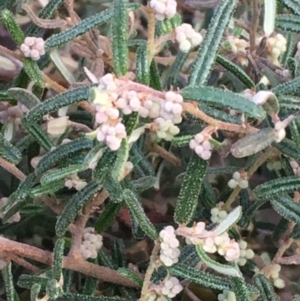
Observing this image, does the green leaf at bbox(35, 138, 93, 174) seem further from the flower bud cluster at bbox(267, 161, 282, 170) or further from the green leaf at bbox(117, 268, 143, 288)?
the flower bud cluster at bbox(267, 161, 282, 170)

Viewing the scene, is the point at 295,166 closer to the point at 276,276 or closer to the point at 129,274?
the point at 276,276

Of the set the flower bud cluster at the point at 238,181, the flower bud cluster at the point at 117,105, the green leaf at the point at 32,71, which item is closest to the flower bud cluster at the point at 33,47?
the green leaf at the point at 32,71

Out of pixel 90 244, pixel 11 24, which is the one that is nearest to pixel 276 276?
pixel 90 244

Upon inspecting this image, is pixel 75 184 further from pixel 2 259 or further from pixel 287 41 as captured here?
pixel 287 41

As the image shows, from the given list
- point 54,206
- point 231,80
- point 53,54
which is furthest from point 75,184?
point 231,80

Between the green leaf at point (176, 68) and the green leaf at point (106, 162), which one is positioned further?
the green leaf at point (176, 68)

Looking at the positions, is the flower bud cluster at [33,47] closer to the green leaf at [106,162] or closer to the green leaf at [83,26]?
the green leaf at [83,26]

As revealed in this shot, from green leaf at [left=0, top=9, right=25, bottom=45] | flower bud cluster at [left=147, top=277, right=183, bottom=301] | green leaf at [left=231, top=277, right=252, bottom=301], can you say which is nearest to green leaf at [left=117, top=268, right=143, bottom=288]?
flower bud cluster at [left=147, top=277, right=183, bottom=301]
